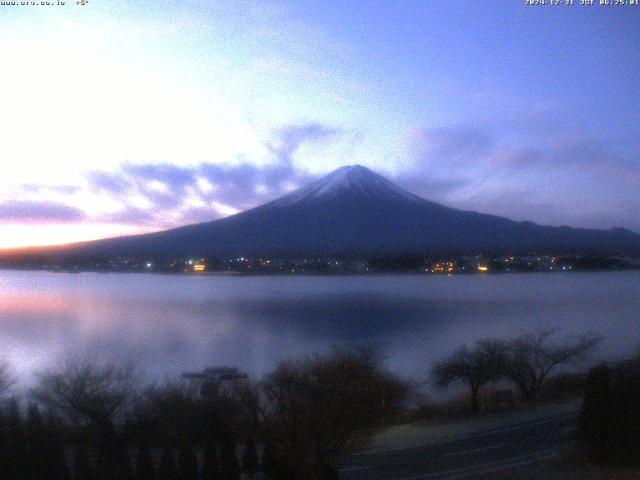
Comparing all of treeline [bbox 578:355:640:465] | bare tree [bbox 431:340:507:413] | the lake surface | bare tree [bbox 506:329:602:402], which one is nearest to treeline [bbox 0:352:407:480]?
treeline [bbox 578:355:640:465]

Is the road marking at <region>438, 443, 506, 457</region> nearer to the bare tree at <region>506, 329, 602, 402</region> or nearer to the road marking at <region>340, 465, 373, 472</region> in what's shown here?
the road marking at <region>340, 465, 373, 472</region>

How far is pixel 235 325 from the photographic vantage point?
1691 centimetres

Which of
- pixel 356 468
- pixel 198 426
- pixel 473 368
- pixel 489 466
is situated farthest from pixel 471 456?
pixel 473 368

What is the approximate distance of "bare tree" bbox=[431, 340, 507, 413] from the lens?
11414mm

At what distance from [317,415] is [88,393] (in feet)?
8.32

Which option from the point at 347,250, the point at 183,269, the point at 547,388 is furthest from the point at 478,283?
the point at 547,388

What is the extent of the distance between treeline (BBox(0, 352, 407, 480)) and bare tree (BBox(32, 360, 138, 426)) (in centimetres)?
1

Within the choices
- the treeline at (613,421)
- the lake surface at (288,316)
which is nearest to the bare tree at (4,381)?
the lake surface at (288,316)

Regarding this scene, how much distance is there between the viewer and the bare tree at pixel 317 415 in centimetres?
565

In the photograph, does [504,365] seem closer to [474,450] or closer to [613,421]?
[474,450]

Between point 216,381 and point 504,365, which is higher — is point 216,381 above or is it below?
above

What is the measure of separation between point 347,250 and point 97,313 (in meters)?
13.8

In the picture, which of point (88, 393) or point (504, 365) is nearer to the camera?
point (88, 393)

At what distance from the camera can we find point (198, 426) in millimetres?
5953
